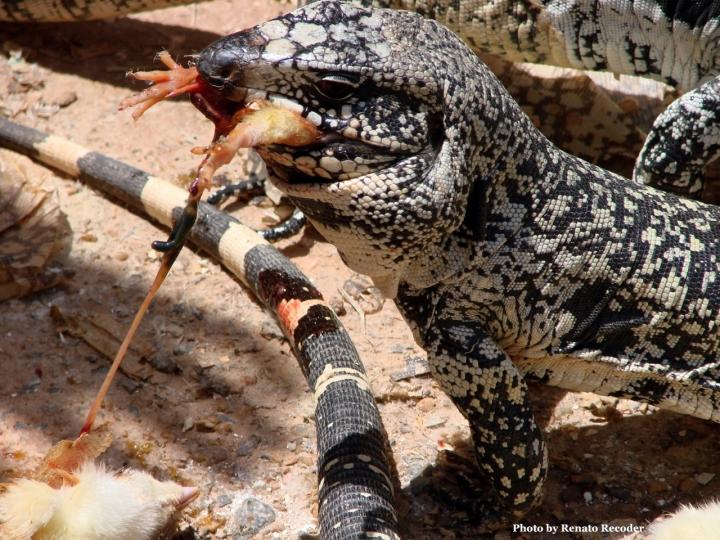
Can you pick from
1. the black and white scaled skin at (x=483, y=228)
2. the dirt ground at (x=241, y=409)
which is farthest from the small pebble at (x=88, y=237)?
the black and white scaled skin at (x=483, y=228)

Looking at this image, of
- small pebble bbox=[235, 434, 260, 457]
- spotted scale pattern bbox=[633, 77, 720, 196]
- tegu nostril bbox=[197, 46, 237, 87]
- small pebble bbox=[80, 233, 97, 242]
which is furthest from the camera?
small pebble bbox=[80, 233, 97, 242]

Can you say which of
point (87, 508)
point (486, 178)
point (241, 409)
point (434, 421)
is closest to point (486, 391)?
point (486, 178)

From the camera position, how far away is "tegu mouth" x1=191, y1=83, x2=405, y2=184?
3.12 meters

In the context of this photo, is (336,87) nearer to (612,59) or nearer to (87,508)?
(87,508)

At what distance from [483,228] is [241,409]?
1.93 metres

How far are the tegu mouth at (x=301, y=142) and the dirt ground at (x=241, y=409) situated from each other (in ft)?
6.31

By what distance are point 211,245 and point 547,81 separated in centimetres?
285

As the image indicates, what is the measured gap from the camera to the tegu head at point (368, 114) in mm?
3127

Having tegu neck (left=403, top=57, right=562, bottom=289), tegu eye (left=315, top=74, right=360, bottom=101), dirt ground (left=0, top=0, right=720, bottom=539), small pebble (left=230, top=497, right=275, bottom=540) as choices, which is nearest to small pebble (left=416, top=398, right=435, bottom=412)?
dirt ground (left=0, top=0, right=720, bottom=539)

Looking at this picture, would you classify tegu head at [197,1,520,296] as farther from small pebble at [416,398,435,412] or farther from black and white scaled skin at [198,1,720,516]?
small pebble at [416,398,435,412]

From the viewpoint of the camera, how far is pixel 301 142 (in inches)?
125

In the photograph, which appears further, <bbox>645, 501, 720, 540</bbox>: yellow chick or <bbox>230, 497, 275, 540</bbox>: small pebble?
<bbox>230, 497, 275, 540</bbox>: small pebble

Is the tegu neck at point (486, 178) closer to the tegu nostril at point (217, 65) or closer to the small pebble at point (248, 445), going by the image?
the tegu nostril at point (217, 65)

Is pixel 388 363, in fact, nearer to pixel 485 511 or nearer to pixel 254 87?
pixel 485 511
